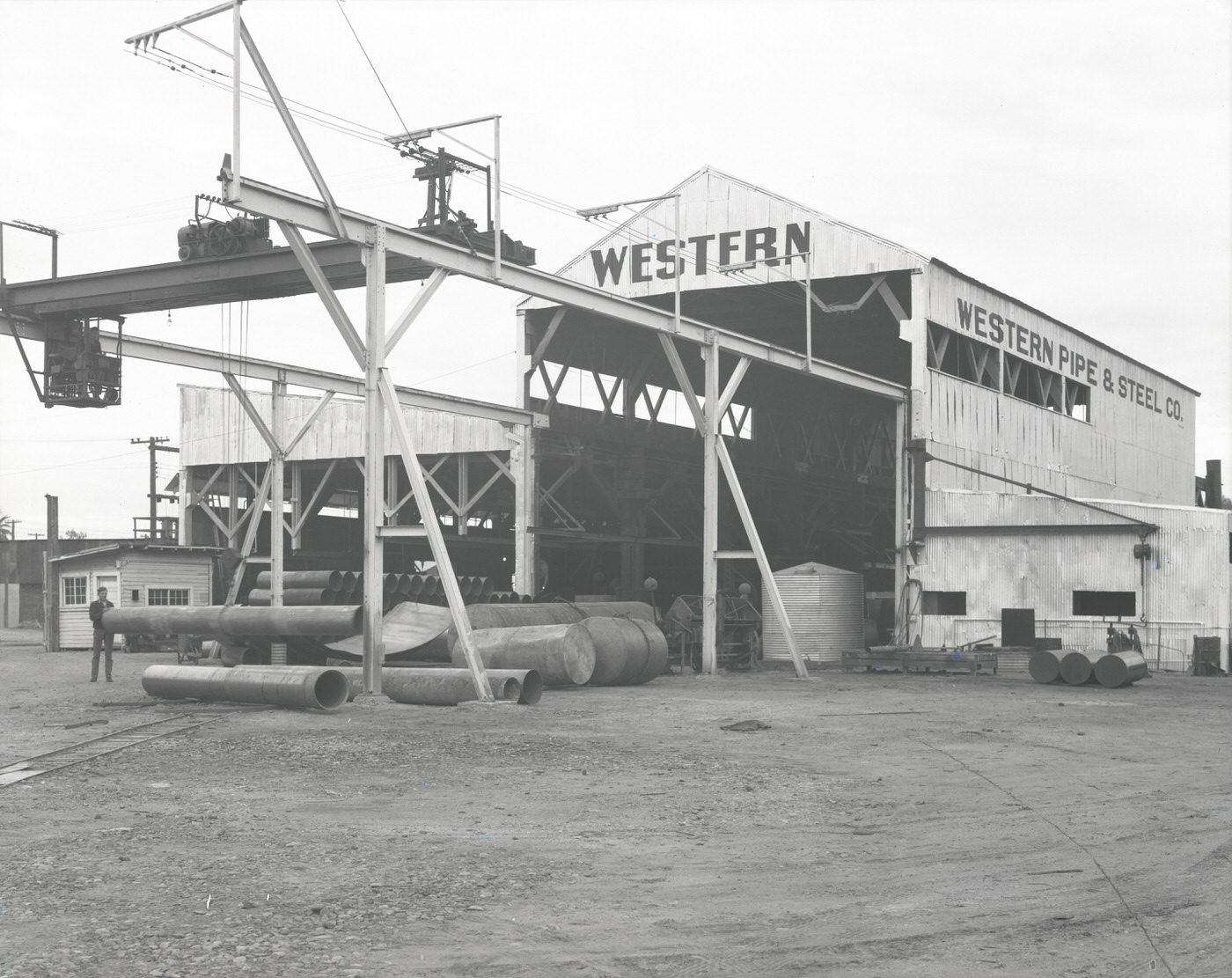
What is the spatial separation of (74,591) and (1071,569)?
79.3 ft

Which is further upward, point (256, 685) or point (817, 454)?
point (817, 454)

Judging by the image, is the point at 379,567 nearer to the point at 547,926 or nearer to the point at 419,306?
the point at 419,306

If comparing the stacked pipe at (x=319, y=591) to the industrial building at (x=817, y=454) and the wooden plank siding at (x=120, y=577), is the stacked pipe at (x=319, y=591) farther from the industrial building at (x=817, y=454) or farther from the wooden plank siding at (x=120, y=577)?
the wooden plank siding at (x=120, y=577)

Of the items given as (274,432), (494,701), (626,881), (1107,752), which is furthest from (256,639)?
(626,881)

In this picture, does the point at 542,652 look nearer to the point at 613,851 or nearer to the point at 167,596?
the point at 613,851

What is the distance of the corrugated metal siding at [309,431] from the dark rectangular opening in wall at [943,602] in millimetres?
11245

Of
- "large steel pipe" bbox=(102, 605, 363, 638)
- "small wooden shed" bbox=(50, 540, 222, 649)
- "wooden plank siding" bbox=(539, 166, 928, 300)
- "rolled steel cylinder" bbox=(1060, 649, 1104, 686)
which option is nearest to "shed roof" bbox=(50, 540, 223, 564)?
"small wooden shed" bbox=(50, 540, 222, 649)

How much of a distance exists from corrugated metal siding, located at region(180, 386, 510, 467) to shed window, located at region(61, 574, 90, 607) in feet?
25.1

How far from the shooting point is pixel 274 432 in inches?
1006

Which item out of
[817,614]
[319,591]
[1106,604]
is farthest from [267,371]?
[1106,604]

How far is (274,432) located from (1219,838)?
20400mm

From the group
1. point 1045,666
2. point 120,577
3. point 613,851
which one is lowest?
point 1045,666

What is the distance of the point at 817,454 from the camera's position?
42.2 metres

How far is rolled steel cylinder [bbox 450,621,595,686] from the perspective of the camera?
65.7ft
